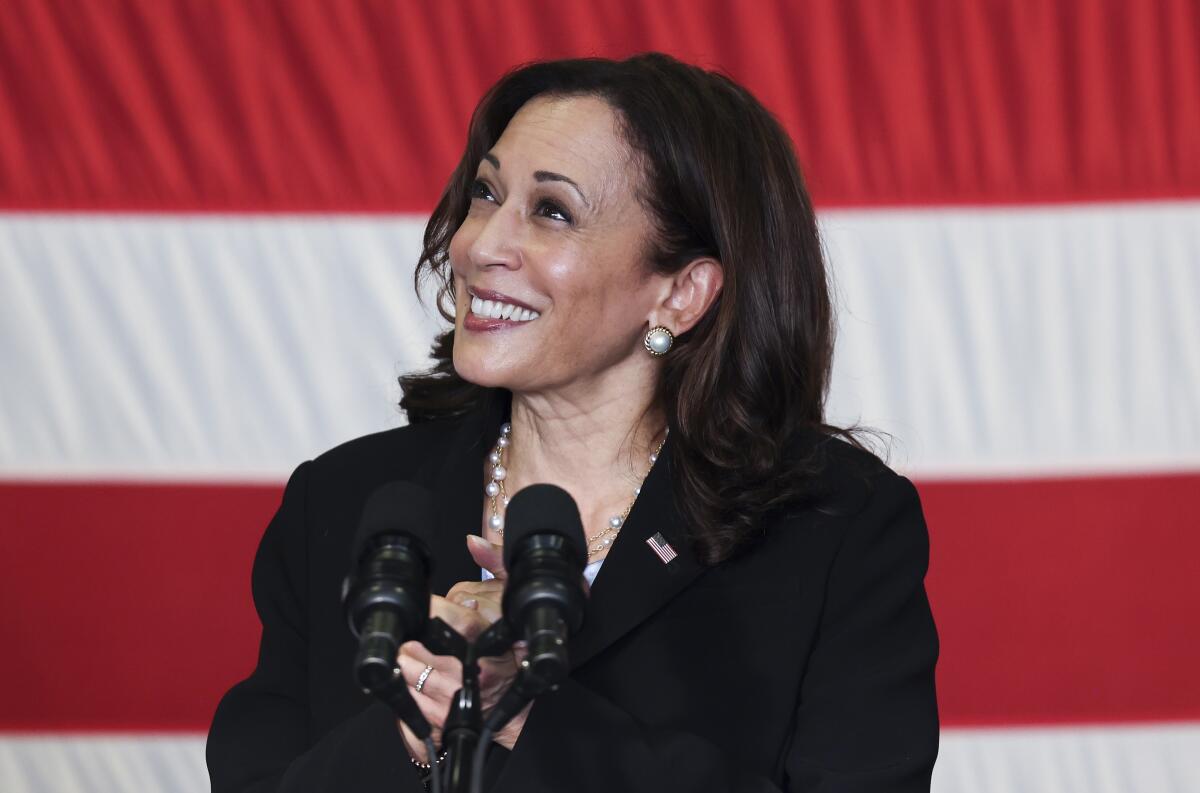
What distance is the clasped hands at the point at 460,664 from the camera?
1096 millimetres

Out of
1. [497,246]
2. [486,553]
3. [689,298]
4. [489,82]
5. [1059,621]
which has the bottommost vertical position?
[1059,621]

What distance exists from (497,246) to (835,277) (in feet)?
2.43

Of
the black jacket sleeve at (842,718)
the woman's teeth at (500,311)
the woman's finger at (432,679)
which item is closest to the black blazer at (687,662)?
the black jacket sleeve at (842,718)

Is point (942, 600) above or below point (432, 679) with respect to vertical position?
below

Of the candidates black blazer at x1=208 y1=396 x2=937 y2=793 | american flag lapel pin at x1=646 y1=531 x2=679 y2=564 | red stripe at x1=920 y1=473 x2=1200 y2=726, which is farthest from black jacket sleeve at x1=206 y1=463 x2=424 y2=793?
red stripe at x1=920 y1=473 x2=1200 y2=726

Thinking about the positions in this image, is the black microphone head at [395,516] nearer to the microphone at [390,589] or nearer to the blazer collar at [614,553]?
the microphone at [390,589]

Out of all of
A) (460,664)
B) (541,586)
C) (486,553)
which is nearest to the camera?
(541,586)

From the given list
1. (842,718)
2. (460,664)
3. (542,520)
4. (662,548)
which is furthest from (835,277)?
(542,520)

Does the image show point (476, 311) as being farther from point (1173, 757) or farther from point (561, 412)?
point (1173, 757)

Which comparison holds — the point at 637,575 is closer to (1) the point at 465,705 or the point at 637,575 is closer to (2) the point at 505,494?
(2) the point at 505,494

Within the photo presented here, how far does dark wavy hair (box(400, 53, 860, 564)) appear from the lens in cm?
153

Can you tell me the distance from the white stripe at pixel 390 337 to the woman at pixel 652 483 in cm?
43

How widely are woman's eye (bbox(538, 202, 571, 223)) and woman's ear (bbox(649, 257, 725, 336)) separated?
0.52ft

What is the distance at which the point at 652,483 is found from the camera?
152cm
